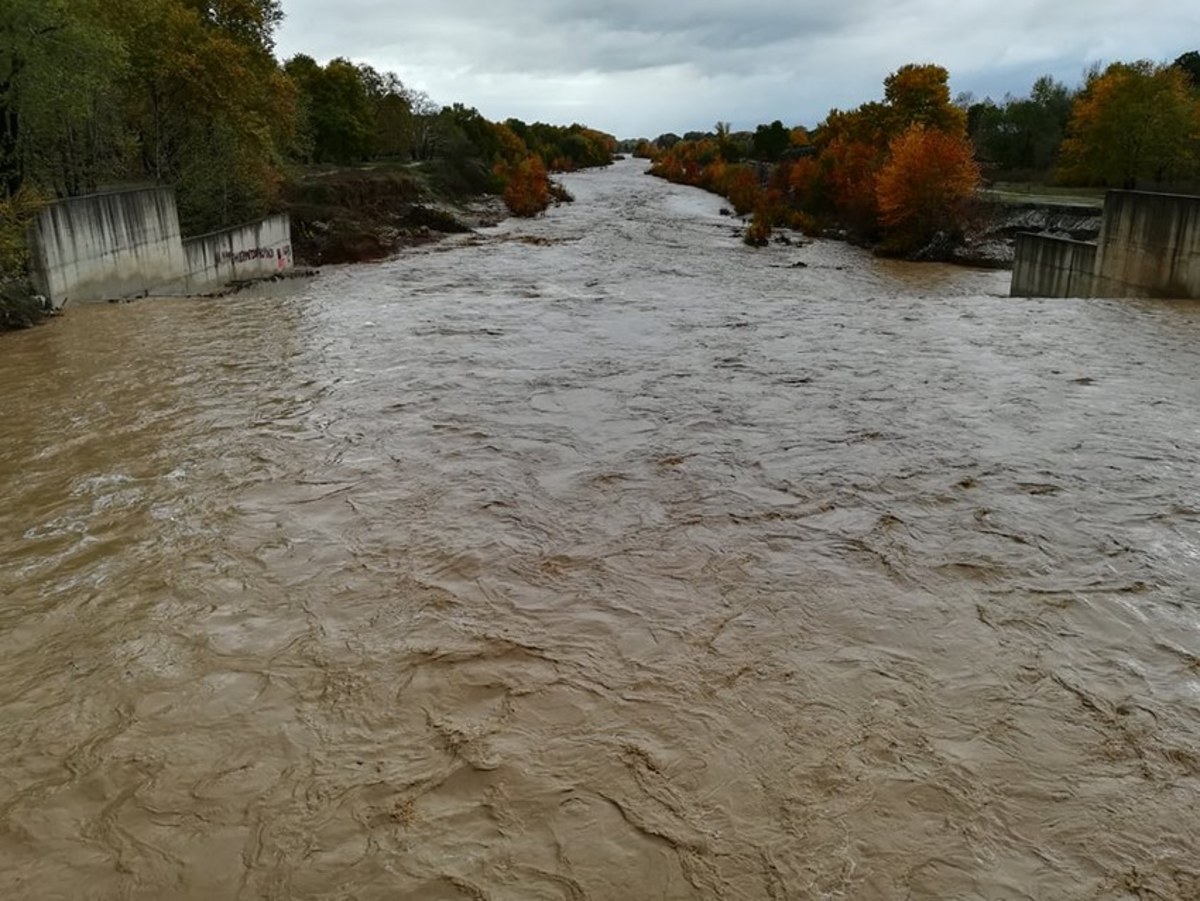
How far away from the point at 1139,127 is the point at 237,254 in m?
48.6

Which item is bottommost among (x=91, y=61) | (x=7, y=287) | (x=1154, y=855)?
(x=1154, y=855)

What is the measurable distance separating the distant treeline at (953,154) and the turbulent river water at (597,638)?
103ft

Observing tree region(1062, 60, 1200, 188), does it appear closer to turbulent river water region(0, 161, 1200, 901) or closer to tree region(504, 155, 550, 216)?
tree region(504, 155, 550, 216)

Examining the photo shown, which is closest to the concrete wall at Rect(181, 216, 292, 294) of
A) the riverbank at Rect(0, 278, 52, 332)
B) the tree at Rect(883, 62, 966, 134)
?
the riverbank at Rect(0, 278, 52, 332)

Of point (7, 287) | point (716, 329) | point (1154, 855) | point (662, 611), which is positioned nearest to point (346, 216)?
point (7, 287)

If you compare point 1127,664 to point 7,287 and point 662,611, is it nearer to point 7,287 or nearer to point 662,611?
point 662,611

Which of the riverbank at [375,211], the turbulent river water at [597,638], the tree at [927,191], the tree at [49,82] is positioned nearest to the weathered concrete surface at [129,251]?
the tree at [49,82]

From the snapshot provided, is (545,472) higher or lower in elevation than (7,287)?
lower

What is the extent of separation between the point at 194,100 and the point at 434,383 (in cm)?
2115

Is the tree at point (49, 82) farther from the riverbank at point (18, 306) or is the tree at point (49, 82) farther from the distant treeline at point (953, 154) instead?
the distant treeline at point (953, 154)

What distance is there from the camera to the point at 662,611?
23.1 ft

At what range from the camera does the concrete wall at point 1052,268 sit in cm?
2756

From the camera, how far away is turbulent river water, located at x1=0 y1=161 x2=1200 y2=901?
4.58 metres

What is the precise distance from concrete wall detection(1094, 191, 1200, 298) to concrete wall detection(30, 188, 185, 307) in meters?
28.3
